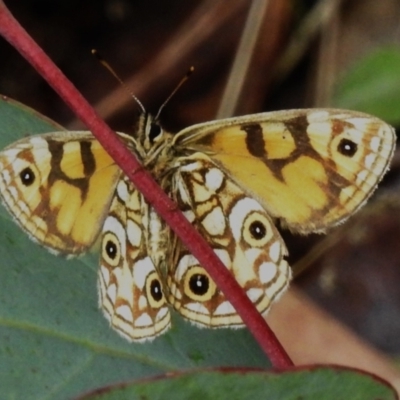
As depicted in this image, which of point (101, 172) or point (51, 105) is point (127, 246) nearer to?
point (101, 172)

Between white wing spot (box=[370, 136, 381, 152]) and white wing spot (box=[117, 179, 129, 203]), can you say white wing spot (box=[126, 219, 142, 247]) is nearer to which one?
white wing spot (box=[117, 179, 129, 203])

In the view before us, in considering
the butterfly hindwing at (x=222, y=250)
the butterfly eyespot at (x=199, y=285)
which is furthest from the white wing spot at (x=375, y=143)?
the butterfly eyespot at (x=199, y=285)

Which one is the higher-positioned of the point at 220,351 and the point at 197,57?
the point at 197,57

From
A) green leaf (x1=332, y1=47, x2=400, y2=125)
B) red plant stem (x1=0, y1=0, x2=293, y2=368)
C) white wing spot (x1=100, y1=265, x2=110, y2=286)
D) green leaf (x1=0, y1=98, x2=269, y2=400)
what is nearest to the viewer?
red plant stem (x1=0, y1=0, x2=293, y2=368)

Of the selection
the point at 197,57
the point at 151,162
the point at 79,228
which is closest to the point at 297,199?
the point at 151,162

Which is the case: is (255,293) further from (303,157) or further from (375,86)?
(375,86)

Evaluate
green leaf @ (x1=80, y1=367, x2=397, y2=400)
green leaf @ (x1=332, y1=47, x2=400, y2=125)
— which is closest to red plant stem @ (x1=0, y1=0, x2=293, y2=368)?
green leaf @ (x1=80, y1=367, x2=397, y2=400)
